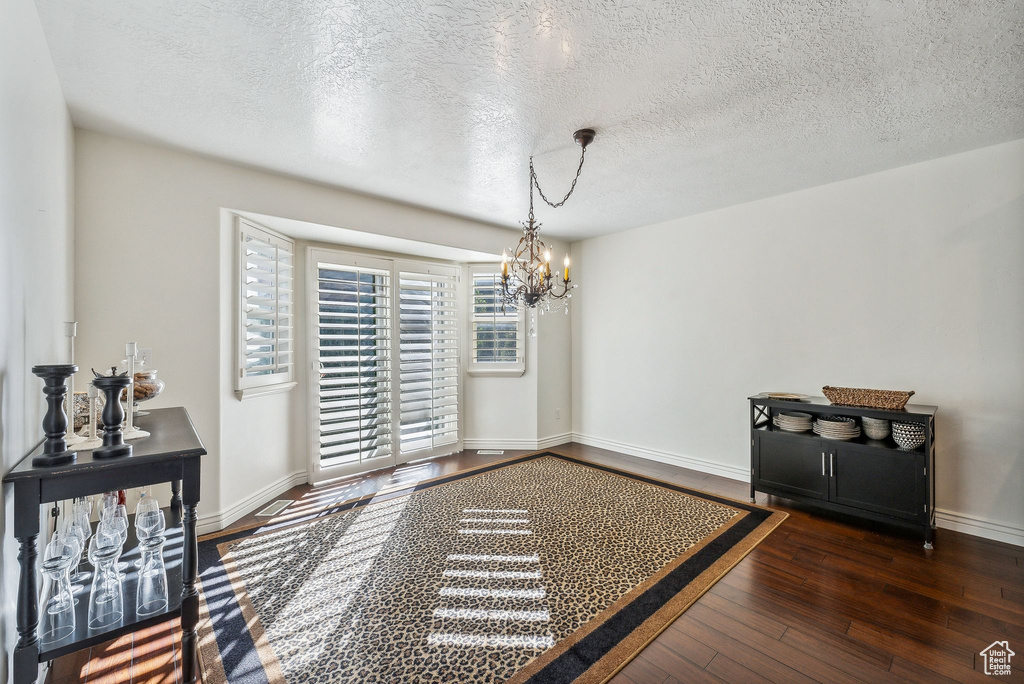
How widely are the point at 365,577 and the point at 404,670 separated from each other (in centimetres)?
77

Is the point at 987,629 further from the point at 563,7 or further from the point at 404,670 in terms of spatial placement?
the point at 563,7

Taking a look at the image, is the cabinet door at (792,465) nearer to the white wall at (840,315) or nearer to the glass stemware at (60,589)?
the white wall at (840,315)

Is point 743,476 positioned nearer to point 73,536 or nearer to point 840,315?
point 840,315

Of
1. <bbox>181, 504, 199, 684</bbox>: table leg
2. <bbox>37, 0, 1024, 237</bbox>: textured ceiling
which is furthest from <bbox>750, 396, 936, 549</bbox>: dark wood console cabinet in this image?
<bbox>181, 504, 199, 684</bbox>: table leg

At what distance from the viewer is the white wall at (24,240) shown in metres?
1.33

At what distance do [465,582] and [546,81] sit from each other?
2.63 metres

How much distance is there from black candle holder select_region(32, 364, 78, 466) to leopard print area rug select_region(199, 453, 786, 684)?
1.08 metres

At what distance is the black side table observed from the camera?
4.01 ft

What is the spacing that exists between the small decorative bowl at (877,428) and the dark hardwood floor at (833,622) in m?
0.65

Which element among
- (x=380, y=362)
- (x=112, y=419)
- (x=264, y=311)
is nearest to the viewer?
(x=112, y=419)

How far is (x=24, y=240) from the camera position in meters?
1.58
